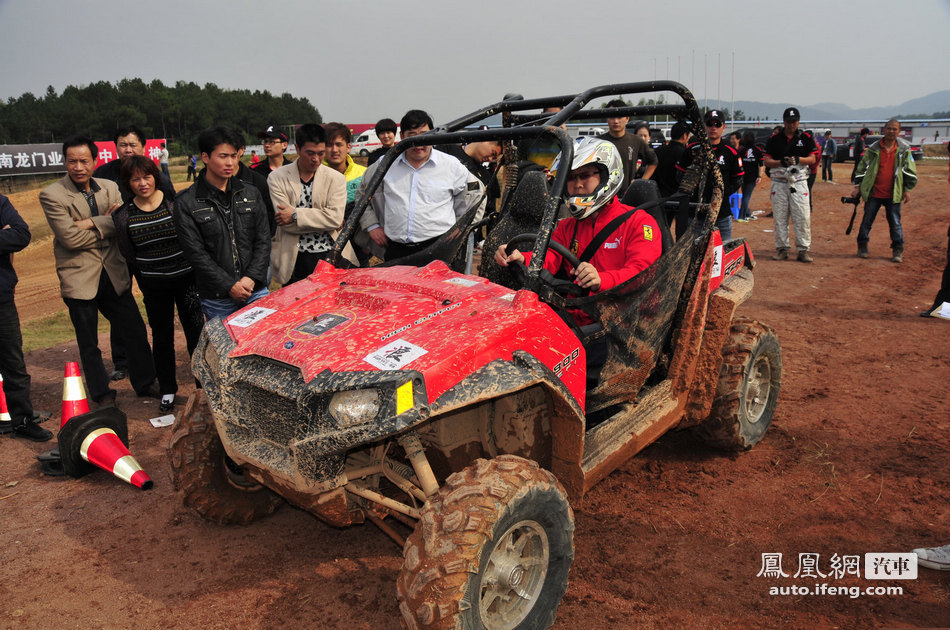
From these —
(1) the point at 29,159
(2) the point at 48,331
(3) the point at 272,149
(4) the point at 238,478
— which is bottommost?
(2) the point at 48,331

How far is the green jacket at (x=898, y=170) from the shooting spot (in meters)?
9.84

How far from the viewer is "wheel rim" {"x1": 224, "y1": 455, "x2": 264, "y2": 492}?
357cm

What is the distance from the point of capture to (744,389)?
171 inches

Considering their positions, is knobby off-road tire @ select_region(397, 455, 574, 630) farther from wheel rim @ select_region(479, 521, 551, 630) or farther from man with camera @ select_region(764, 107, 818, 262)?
man with camera @ select_region(764, 107, 818, 262)

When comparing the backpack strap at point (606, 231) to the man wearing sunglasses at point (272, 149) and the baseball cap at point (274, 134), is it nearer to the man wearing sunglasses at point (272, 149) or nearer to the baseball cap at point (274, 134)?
the man wearing sunglasses at point (272, 149)

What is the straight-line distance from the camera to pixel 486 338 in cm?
271

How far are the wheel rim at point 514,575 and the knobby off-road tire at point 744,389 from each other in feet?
6.54

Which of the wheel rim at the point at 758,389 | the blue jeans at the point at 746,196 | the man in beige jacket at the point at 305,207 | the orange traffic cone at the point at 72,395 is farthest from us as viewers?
the blue jeans at the point at 746,196

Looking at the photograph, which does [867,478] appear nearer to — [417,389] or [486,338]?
[486,338]

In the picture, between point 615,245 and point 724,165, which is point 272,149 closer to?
point 615,245

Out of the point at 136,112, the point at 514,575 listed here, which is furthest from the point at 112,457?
the point at 136,112

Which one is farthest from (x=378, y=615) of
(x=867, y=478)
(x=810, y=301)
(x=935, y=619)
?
(x=810, y=301)

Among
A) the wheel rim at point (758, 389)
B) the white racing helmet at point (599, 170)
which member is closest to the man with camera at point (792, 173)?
the wheel rim at point (758, 389)

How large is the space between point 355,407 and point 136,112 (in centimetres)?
8129
